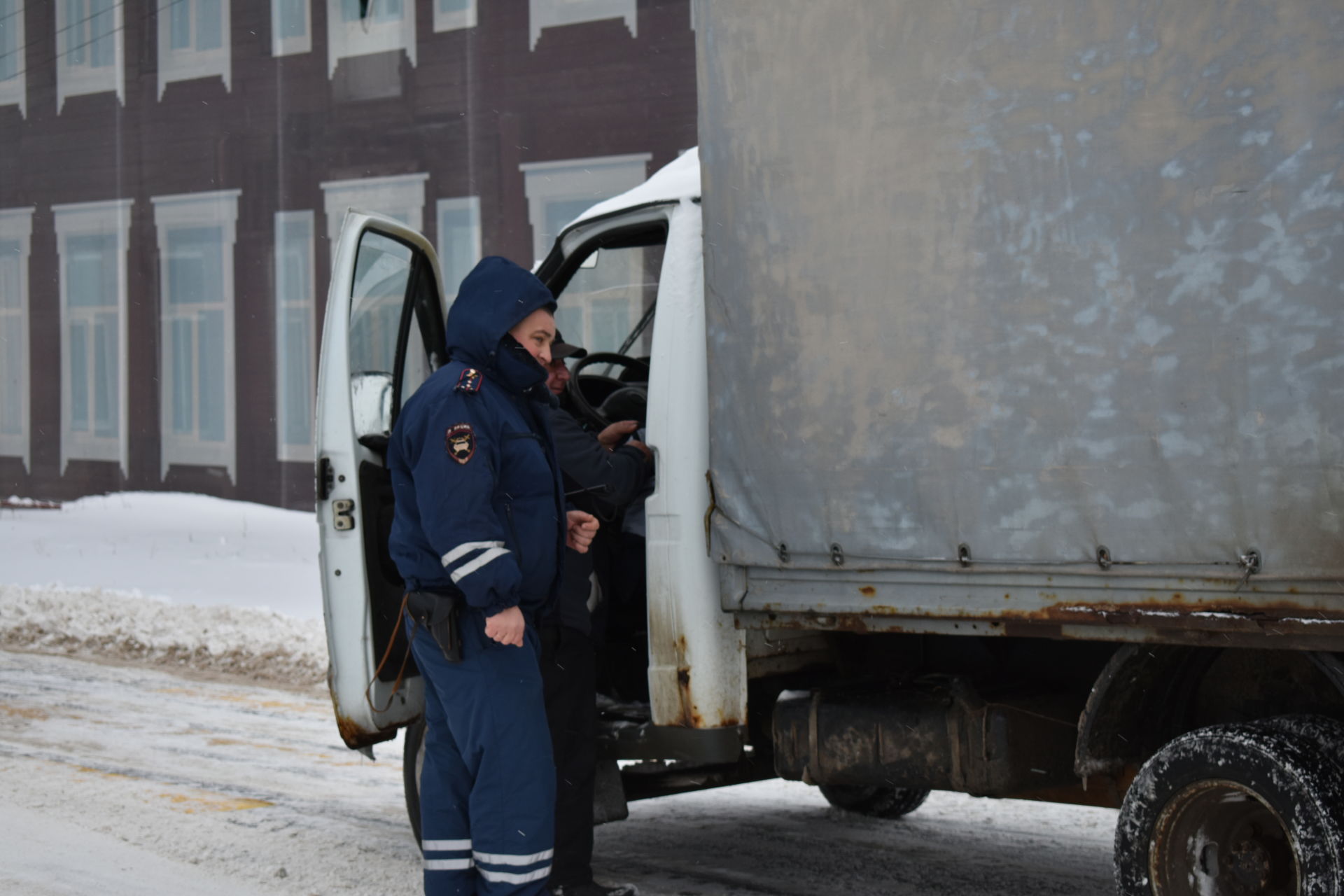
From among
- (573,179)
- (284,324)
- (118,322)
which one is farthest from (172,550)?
(573,179)

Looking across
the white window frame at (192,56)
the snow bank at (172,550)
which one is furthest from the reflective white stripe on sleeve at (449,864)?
the white window frame at (192,56)

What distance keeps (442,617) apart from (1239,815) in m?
2.02

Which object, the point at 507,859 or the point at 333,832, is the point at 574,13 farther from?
the point at 507,859

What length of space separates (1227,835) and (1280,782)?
0.97 ft

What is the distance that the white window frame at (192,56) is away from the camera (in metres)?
15.5

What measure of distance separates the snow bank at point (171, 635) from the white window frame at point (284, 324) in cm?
375

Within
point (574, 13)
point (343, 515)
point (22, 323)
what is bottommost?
point (343, 515)

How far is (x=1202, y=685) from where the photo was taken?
3875 millimetres

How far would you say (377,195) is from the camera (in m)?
14.5

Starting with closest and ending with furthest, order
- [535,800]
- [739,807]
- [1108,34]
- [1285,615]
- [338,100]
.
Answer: [1285,615] < [1108,34] < [535,800] < [739,807] < [338,100]

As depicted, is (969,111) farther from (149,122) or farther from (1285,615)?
(149,122)

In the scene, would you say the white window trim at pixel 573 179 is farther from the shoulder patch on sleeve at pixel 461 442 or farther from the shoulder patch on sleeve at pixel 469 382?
the shoulder patch on sleeve at pixel 461 442

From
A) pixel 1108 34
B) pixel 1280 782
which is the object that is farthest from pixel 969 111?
pixel 1280 782

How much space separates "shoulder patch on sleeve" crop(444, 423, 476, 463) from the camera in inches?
145
